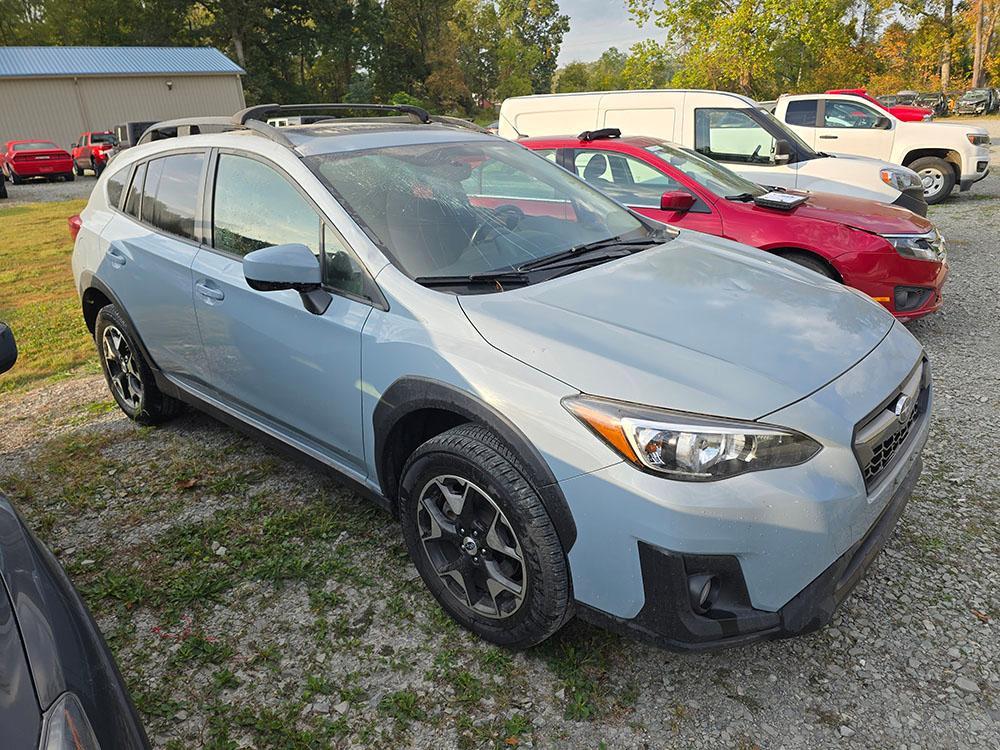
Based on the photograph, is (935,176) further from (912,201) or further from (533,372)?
(533,372)

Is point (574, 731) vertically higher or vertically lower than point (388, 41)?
Result: lower

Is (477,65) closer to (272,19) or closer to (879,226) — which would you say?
(272,19)

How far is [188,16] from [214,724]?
1931 inches

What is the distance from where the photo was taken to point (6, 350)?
2.09m

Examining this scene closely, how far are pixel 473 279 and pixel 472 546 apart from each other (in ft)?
3.07

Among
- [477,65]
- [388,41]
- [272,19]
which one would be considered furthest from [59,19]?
[477,65]

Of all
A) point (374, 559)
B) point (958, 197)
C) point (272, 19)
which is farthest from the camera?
point (272, 19)

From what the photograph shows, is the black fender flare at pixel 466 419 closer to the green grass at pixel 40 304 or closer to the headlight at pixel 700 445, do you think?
the headlight at pixel 700 445

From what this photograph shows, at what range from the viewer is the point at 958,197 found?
12.4m

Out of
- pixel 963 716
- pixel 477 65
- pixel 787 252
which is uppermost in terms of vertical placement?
pixel 477 65

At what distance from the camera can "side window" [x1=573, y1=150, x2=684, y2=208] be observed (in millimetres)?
5703

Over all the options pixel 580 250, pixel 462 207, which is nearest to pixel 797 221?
pixel 580 250

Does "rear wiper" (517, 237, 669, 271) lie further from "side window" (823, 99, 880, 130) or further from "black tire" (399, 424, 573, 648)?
"side window" (823, 99, 880, 130)

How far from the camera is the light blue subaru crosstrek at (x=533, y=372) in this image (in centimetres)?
192
